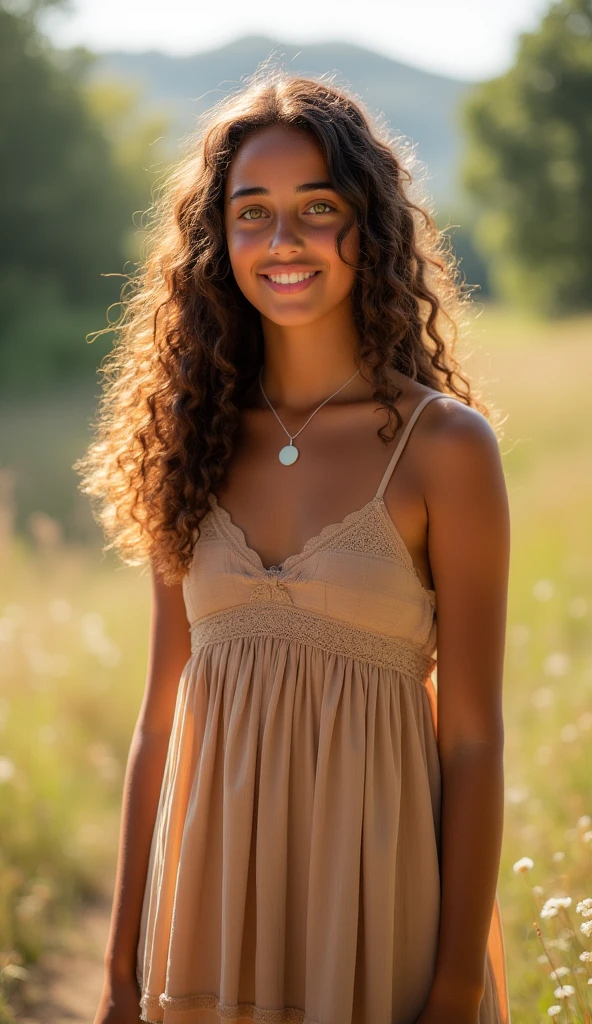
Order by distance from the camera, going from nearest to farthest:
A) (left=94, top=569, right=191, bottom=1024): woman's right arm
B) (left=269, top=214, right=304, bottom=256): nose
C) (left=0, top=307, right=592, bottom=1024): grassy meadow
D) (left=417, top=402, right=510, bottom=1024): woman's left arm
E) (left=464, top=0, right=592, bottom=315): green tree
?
(left=417, top=402, right=510, bottom=1024): woman's left arm → (left=269, top=214, right=304, bottom=256): nose → (left=94, top=569, right=191, bottom=1024): woman's right arm → (left=0, top=307, right=592, bottom=1024): grassy meadow → (left=464, top=0, right=592, bottom=315): green tree

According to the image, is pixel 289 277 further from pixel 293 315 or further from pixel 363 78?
pixel 363 78

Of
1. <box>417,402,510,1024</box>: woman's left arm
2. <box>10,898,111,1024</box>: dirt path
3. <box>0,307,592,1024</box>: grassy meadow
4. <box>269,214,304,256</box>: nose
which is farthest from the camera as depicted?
<box>10,898,111,1024</box>: dirt path

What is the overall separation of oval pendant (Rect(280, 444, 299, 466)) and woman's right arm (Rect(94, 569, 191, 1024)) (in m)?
0.36

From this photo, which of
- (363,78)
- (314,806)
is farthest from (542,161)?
(363,78)

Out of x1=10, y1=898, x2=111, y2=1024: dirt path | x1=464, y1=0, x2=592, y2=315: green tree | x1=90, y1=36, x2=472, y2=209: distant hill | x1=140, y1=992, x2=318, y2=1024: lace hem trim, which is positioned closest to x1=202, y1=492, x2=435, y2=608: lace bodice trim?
x1=140, y1=992, x2=318, y2=1024: lace hem trim

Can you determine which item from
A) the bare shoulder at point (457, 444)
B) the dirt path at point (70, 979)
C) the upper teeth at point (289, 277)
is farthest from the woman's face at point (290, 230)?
the dirt path at point (70, 979)

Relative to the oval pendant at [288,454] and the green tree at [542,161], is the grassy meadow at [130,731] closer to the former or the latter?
the oval pendant at [288,454]

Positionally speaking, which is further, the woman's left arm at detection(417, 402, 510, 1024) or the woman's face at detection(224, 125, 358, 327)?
the woman's face at detection(224, 125, 358, 327)

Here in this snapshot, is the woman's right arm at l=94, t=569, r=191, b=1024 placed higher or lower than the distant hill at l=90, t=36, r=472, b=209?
lower

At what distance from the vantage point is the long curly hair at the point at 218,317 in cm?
215

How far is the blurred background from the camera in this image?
3.71 metres

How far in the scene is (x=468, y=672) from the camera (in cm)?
191

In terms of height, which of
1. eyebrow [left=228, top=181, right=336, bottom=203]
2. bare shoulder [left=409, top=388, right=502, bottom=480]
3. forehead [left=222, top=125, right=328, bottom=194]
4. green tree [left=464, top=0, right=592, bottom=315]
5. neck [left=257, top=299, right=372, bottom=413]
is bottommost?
bare shoulder [left=409, top=388, right=502, bottom=480]

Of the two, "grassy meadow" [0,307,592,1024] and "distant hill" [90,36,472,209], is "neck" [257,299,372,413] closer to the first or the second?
"grassy meadow" [0,307,592,1024]
